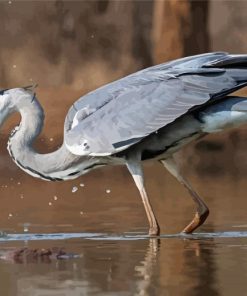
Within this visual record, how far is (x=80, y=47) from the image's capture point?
20781 millimetres

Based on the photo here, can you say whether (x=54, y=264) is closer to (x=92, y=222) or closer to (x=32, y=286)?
(x=32, y=286)

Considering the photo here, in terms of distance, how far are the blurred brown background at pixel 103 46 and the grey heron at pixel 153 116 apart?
5.62 metres

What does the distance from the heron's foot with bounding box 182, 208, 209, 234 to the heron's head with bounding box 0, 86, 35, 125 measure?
1401mm

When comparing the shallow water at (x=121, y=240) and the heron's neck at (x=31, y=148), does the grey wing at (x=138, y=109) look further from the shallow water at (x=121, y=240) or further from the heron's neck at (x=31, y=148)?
the shallow water at (x=121, y=240)

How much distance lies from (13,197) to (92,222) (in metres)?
2.78

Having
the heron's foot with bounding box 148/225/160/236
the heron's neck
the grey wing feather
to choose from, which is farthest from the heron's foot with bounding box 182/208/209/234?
the heron's neck

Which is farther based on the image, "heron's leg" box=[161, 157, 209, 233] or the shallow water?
"heron's leg" box=[161, 157, 209, 233]

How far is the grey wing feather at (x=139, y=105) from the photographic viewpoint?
30.3ft

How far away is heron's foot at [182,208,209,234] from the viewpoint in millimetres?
9398

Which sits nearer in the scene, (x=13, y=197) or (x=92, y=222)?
(x=92, y=222)

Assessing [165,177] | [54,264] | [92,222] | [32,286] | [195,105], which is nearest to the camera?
[32,286]

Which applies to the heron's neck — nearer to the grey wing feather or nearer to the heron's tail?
the grey wing feather

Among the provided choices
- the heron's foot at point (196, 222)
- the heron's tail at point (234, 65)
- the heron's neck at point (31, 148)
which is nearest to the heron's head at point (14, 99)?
the heron's neck at point (31, 148)

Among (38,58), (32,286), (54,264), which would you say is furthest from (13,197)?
(38,58)
